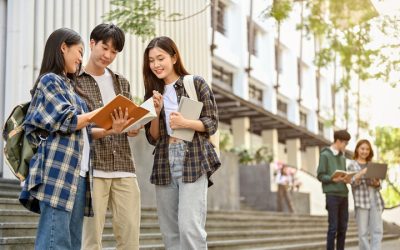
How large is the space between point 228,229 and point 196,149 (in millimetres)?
7401

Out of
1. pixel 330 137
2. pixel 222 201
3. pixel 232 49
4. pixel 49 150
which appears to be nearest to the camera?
pixel 49 150

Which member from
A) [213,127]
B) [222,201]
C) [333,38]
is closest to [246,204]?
[222,201]

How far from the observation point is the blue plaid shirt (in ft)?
12.9

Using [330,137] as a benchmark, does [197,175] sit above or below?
below

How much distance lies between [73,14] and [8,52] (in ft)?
5.53

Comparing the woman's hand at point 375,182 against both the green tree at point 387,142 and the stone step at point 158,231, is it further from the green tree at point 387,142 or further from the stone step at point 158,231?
the green tree at point 387,142

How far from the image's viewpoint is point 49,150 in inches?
157

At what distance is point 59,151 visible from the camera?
13.1 ft

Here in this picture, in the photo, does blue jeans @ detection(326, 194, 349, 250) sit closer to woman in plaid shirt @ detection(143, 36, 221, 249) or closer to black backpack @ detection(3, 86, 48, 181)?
woman in plaid shirt @ detection(143, 36, 221, 249)

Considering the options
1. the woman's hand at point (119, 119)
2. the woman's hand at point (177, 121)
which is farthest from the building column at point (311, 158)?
the woman's hand at point (119, 119)

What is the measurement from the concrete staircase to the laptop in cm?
235

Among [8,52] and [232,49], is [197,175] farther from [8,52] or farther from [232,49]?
[232,49]

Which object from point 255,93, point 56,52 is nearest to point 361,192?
point 56,52

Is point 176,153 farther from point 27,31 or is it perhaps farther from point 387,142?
point 387,142
